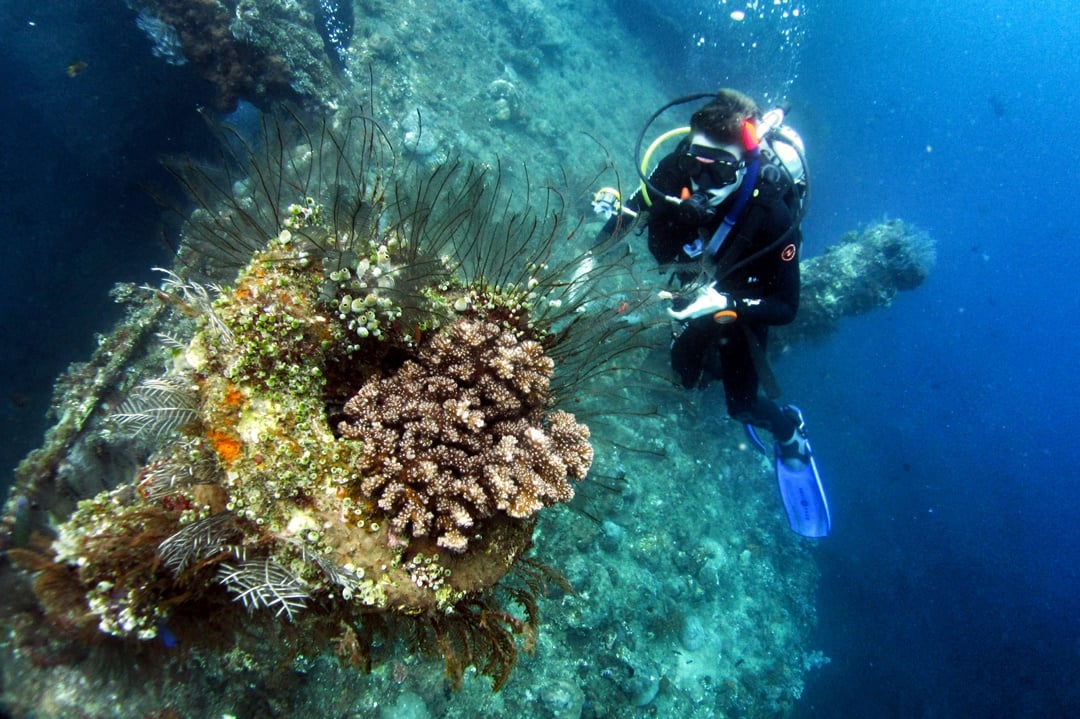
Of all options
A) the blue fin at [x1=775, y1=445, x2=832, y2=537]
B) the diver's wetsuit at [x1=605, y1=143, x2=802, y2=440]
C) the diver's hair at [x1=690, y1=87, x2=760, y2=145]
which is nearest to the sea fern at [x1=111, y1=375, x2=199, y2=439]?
the diver's wetsuit at [x1=605, y1=143, x2=802, y2=440]

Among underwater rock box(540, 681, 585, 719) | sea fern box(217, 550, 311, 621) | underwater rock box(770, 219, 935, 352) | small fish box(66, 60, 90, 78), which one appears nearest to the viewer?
sea fern box(217, 550, 311, 621)

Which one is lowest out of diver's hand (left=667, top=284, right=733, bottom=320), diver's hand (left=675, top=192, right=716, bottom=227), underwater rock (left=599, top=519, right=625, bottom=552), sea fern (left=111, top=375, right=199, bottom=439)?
sea fern (left=111, top=375, right=199, bottom=439)

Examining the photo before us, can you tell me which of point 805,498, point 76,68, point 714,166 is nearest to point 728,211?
point 714,166

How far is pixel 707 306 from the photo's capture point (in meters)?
5.17

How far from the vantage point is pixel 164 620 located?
7.81 ft

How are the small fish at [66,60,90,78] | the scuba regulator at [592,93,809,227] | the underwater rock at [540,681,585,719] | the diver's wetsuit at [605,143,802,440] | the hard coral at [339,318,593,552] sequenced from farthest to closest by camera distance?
the small fish at [66,60,90,78] < the underwater rock at [540,681,585,719] < the diver's wetsuit at [605,143,802,440] < the scuba regulator at [592,93,809,227] < the hard coral at [339,318,593,552]

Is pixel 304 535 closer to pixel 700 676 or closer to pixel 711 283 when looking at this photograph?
pixel 711 283

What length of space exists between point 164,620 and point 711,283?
5133 millimetres

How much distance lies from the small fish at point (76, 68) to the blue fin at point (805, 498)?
12.1m

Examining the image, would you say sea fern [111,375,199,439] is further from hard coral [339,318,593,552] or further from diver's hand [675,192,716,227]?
diver's hand [675,192,716,227]

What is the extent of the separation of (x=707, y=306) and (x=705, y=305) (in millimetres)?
25

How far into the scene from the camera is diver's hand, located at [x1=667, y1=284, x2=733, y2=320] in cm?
515

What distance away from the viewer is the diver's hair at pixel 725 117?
4750 millimetres

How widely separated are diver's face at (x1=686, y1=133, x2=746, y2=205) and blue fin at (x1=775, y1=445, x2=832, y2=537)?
6.40 m
